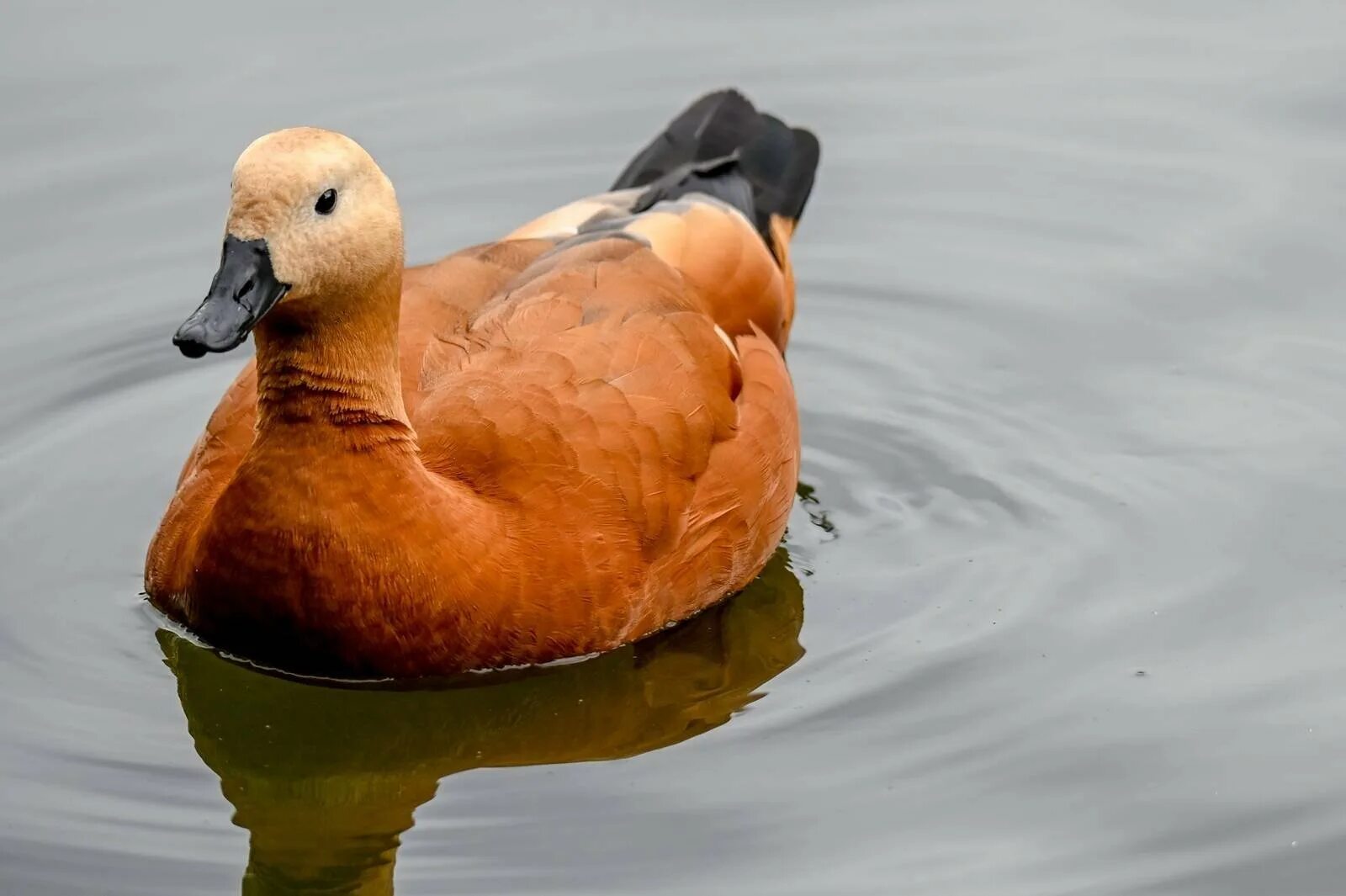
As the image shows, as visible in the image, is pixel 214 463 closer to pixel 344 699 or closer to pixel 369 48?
pixel 344 699

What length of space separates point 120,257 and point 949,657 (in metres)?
4.31

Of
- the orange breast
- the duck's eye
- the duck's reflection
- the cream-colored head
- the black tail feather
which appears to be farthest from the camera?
the black tail feather

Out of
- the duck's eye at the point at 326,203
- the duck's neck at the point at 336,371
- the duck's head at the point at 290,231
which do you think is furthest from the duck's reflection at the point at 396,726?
the duck's eye at the point at 326,203

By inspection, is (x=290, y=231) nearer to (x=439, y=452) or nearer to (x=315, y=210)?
(x=315, y=210)

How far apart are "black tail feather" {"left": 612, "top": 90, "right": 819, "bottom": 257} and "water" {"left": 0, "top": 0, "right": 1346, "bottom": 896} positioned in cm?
67

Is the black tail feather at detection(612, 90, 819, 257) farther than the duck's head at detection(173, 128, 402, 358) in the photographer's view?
Yes

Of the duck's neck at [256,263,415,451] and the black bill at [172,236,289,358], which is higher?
the black bill at [172,236,289,358]

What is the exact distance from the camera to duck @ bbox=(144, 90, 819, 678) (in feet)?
22.3

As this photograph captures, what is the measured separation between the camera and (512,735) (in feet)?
23.8

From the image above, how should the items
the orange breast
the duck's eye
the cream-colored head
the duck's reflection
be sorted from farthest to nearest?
the orange breast → the duck's reflection → the duck's eye → the cream-colored head

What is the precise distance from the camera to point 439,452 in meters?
7.40

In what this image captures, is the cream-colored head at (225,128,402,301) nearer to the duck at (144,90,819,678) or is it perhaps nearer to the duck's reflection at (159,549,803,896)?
the duck at (144,90,819,678)

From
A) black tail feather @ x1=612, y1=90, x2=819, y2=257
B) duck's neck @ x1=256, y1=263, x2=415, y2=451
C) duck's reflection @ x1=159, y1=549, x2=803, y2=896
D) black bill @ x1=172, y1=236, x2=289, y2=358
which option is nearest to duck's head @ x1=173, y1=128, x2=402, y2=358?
black bill @ x1=172, y1=236, x2=289, y2=358

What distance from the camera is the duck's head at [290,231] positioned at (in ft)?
21.5
